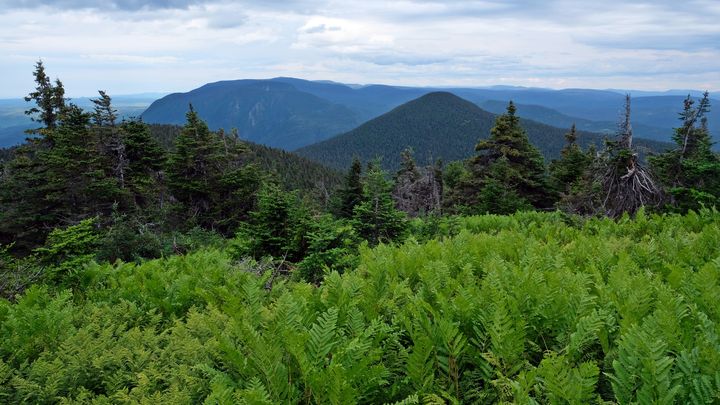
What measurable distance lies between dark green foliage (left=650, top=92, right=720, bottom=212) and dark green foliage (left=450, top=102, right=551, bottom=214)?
7.16 metres

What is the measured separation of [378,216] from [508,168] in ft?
54.4

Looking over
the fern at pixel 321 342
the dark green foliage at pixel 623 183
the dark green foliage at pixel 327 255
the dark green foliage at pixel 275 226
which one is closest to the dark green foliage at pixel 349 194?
the dark green foliage at pixel 623 183

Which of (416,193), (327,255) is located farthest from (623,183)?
(416,193)

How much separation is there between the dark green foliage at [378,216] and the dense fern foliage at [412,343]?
6.72 m

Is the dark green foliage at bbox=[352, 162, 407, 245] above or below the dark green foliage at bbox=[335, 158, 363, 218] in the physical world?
above

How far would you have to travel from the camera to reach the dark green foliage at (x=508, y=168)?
26016mm

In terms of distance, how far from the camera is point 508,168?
2573 centimetres

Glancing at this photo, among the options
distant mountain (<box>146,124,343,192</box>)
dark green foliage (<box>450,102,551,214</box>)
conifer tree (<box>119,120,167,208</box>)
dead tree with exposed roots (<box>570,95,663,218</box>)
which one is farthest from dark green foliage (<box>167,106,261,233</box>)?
distant mountain (<box>146,124,343,192</box>)

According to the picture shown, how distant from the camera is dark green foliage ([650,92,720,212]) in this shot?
1668 centimetres

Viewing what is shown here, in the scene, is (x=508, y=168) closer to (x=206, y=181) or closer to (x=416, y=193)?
(x=416, y=193)

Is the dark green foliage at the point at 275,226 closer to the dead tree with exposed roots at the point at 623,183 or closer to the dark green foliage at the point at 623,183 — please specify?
the dark green foliage at the point at 623,183

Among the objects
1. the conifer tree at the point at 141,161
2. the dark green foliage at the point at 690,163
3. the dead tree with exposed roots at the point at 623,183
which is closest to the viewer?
the dead tree with exposed roots at the point at 623,183

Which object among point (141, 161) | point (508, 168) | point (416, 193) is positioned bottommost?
point (416, 193)

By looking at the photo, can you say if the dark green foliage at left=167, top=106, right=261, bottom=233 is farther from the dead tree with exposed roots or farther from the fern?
the fern
